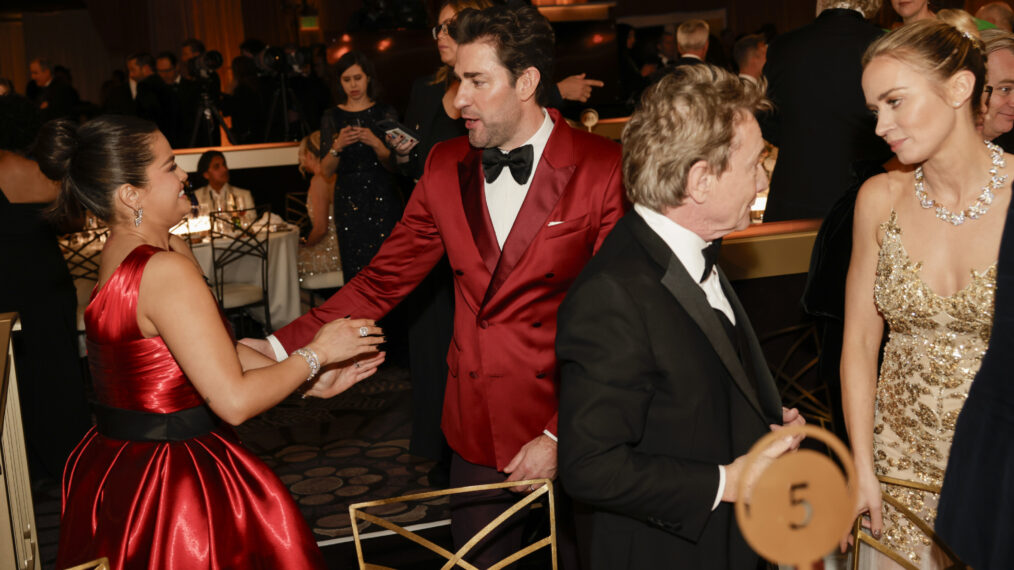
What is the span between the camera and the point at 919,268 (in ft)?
6.28

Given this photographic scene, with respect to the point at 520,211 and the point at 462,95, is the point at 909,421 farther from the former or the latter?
the point at 462,95

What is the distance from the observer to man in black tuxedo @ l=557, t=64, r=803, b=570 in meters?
1.40

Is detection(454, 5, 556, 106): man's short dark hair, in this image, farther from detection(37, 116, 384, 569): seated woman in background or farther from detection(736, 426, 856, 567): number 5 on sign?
detection(736, 426, 856, 567): number 5 on sign

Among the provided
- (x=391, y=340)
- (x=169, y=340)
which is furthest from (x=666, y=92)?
(x=391, y=340)

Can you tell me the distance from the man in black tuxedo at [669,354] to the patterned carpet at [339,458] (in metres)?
2.14

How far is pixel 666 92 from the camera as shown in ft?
4.88

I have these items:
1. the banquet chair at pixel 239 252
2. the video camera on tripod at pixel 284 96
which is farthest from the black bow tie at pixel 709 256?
the video camera on tripod at pixel 284 96

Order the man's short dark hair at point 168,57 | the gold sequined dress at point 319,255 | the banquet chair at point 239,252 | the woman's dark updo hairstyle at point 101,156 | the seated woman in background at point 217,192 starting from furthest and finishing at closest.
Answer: the man's short dark hair at point 168,57, the gold sequined dress at point 319,255, the seated woman in background at point 217,192, the banquet chair at point 239,252, the woman's dark updo hairstyle at point 101,156

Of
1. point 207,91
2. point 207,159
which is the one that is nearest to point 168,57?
point 207,91

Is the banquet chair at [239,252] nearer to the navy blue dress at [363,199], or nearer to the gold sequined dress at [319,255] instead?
the gold sequined dress at [319,255]

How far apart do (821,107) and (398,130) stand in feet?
5.30

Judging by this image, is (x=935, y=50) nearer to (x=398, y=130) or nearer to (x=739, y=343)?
(x=739, y=343)

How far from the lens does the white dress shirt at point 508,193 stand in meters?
2.28

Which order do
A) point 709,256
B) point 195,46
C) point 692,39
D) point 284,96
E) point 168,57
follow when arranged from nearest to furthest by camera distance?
point 709,256, point 692,39, point 284,96, point 195,46, point 168,57
